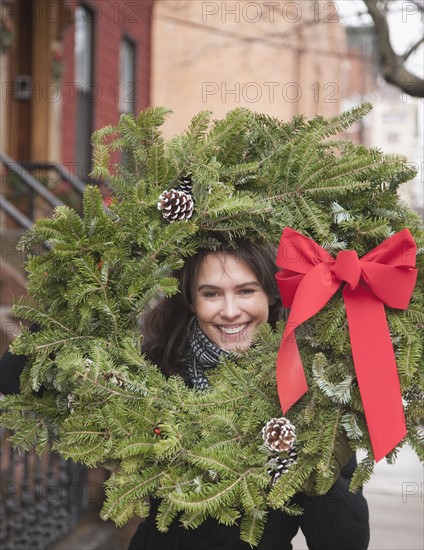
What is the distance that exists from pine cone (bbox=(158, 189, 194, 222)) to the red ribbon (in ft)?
1.15

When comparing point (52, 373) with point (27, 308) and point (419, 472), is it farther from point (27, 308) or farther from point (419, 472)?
point (419, 472)

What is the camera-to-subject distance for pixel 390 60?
6.06m

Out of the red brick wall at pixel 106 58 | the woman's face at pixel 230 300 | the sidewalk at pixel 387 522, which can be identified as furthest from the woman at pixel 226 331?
the red brick wall at pixel 106 58

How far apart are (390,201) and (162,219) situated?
2.30ft

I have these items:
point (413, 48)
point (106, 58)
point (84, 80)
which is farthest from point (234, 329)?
point (106, 58)

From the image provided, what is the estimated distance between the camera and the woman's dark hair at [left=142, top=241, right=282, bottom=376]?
9.24ft

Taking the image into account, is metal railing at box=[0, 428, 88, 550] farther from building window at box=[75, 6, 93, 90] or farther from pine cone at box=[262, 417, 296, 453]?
building window at box=[75, 6, 93, 90]

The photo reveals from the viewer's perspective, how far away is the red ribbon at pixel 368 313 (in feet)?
7.41

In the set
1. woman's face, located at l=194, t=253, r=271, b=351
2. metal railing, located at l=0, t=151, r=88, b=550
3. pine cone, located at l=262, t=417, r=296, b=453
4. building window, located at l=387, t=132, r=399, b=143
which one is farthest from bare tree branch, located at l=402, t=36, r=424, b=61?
building window, located at l=387, t=132, r=399, b=143

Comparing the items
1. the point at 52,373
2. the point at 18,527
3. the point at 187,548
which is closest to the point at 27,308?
the point at 52,373

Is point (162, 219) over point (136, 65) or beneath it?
beneath

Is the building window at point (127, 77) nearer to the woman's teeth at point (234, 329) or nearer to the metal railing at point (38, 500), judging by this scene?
the metal railing at point (38, 500)

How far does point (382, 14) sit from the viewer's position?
6102 millimetres

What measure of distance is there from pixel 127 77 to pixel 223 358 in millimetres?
14745
